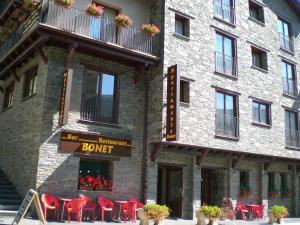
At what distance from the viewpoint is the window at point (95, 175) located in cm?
1378

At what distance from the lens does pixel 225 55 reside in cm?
1842

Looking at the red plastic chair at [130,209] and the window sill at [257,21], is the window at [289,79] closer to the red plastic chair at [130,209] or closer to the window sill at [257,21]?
the window sill at [257,21]

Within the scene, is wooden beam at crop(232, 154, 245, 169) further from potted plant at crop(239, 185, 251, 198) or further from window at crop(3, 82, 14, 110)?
window at crop(3, 82, 14, 110)

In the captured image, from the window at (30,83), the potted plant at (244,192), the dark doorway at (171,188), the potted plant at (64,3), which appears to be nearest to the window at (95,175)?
the dark doorway at (171,188)

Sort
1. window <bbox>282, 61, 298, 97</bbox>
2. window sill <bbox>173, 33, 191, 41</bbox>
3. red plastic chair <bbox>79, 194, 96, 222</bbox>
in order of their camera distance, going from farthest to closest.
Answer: window <bbox>282, 61, 298, 97</bbox> → window sill <bbox>173, 33, 191, 41</bbox> → red plastic chair <bbox>79, 194, 96, 222</bbox>

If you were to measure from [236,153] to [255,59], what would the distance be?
640 cm

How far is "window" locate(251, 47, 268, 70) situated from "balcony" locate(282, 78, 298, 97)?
1767 mm

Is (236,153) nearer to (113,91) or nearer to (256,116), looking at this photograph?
(256,116)

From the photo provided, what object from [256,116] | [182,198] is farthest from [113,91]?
[256,116]

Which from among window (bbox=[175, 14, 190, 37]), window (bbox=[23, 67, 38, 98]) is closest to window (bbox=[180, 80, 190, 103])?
window (bbox=[175, 14, 190, 37])

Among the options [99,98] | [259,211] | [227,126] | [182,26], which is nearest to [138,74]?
[99,98]

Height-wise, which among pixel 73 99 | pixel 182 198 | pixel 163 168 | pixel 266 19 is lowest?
pixel 182 198

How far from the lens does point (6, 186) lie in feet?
46.1

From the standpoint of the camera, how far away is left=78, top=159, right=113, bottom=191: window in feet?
45.2
